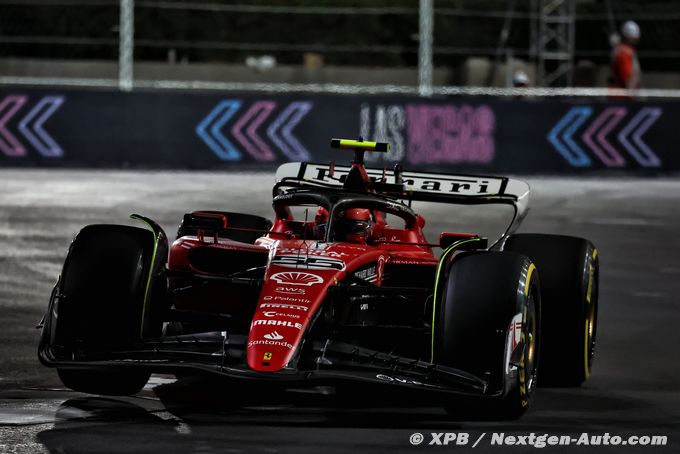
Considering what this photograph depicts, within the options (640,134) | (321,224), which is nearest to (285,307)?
(321,224)

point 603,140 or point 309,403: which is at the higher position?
point 603,140

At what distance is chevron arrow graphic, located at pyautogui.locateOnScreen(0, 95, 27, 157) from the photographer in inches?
912

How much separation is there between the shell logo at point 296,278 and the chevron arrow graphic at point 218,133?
1601 centimetres

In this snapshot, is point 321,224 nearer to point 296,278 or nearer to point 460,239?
point 460,239

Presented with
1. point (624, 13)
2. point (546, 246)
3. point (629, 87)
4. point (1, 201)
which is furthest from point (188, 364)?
point (624, 13)

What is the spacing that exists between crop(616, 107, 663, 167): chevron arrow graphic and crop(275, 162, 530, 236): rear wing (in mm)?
14130

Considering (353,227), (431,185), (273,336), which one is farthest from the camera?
(431,185)

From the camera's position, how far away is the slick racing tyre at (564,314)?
327 inches

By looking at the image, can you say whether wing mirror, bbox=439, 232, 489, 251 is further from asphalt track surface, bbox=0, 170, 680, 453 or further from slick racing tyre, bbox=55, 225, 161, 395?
slick racing tyre, bbox=55, 225, 161, 395

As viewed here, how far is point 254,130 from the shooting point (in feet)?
76.6

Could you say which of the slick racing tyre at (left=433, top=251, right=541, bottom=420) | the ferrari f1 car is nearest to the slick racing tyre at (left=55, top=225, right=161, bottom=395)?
the ferrari f1 car

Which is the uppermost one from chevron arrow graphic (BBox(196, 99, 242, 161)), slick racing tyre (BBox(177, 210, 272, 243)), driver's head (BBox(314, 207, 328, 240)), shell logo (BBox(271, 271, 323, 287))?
chevron arrow graphic (BBox(196, 99, 242, 161))

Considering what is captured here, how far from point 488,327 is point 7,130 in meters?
17.1

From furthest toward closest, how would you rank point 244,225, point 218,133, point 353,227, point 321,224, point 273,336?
point 218,133, point 244,225, point 321,224, point 353,227, point 273,336
